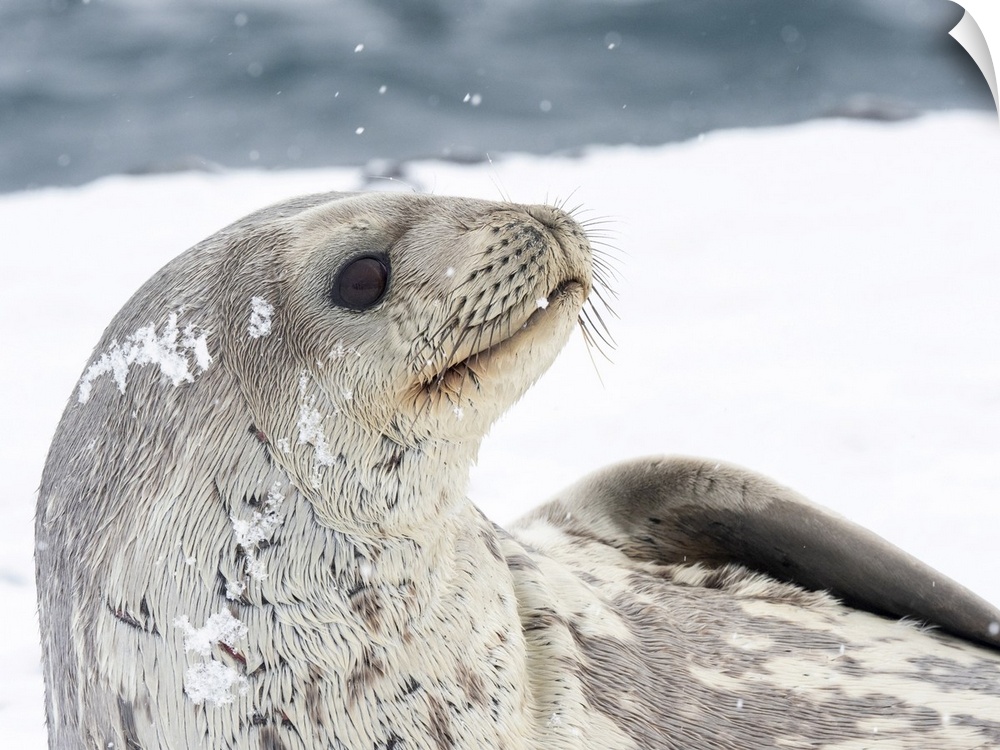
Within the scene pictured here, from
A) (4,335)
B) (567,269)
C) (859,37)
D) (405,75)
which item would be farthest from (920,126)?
(567,269)

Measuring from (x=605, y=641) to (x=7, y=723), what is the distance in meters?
1.60

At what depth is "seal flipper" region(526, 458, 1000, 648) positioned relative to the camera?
255 centimetres

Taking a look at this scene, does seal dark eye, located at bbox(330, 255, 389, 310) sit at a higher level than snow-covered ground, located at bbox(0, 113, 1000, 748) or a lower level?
lower

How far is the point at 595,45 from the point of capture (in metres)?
8.93

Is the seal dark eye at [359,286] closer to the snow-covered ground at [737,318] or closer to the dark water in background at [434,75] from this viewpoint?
the snow-covered ground at [737,318]

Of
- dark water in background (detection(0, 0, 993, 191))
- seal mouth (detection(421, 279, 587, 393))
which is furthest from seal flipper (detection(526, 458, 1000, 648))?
dark water in background (detection(0, 0, 993, 191))

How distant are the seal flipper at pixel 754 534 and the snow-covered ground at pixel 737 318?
0.73m

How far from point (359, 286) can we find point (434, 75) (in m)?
7.40

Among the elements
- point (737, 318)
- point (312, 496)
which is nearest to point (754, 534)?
point (312, 496)

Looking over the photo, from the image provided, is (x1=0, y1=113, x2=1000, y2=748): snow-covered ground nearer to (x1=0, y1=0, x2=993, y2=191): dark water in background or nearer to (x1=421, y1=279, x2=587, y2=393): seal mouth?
(x1=0, y1=0, x2=993, y2=191): dark water in background

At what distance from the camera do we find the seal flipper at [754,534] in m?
2.55

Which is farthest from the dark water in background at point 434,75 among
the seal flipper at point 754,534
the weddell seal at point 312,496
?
the weddell seal at point 312,496

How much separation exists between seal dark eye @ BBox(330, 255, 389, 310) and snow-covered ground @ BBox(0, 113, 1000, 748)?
106 cm

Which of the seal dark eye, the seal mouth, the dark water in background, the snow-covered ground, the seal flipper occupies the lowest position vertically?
the seal flipper
